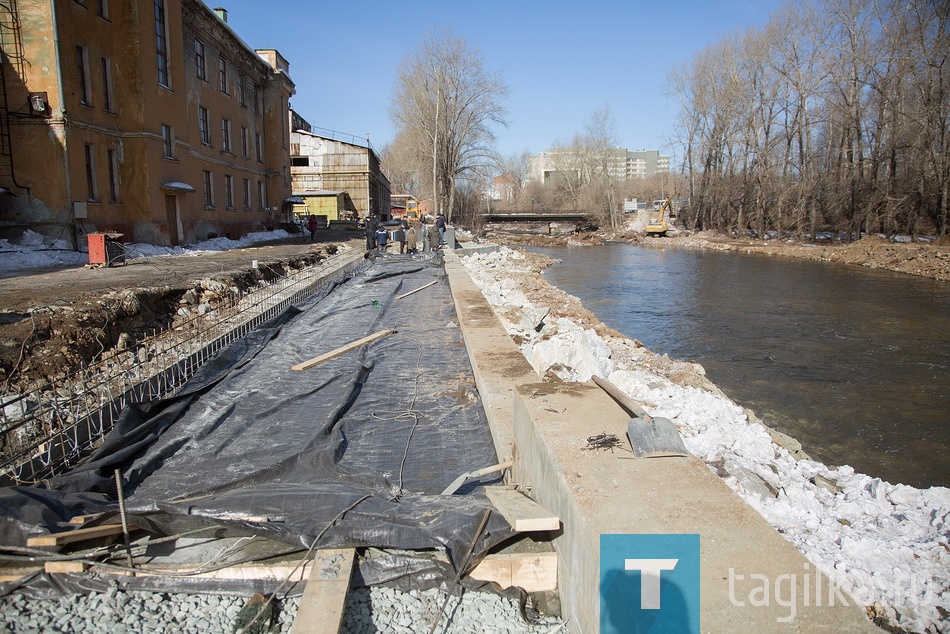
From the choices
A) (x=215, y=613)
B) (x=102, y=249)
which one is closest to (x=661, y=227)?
(x=102, y=249)

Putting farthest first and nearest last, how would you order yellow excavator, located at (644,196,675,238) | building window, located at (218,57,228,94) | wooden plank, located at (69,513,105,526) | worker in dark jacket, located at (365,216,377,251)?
yellow excavator, located at (644,196,675,238), building window, located at (218,57,228,94), worker in dark jacket, located at (365,216,377,251), wooden plank, located at (69,513,105,526)

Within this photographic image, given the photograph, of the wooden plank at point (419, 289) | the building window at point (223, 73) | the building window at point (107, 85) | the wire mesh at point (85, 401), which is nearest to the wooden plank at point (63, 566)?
the wire mesh at point (85, 401)

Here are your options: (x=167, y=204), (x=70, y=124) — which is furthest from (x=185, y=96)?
(x=70, y=124)

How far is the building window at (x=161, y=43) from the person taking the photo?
20.3 m

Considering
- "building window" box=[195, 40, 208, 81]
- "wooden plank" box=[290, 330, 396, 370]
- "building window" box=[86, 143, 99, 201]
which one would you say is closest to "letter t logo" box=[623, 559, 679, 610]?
"wooden plank" box=[290, 330, 396, 370]

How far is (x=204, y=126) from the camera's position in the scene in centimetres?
2534

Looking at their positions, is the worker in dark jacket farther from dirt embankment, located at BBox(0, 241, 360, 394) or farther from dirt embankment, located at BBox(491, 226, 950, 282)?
dirt embankment, located at BBox(491, 226, 950, 282)

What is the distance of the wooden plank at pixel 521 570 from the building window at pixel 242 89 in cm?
3183

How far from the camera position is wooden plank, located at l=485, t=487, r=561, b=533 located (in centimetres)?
281

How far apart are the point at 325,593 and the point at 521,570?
0.95 metres

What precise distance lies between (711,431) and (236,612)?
14.5 ft

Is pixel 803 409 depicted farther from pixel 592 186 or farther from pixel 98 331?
pixel 592 186

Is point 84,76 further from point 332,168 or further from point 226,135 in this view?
point 332,168

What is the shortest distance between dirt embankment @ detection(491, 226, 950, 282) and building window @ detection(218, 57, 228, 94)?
30089mm
